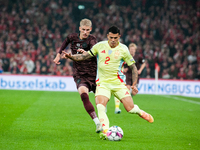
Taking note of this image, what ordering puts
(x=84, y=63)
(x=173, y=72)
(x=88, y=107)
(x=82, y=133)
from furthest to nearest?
(x=173, y=72)
(x=84, y=63)
(x=82, y=133)
(x=88, y=107)

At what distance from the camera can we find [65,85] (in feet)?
61.9

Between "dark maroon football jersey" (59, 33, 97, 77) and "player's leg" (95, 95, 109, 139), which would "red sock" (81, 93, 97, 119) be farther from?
"dark maroon football jersey" (59, 33, 97, 77)

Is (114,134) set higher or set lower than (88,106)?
lower

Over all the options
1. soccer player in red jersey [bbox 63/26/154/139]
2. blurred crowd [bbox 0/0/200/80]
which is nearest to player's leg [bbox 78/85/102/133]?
soccer player in red jersey [bbox 63/26/154/139]

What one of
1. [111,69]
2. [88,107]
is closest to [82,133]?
[88,107]

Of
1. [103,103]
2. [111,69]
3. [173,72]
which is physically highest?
[111,69]

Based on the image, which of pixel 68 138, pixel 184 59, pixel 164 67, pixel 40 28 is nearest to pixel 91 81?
pixel 68 138

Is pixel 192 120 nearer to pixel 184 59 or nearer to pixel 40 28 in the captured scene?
pixel 184 59

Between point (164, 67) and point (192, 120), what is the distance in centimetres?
1130

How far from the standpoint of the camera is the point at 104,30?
22.8m

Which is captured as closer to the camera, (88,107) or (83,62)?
(88,107)

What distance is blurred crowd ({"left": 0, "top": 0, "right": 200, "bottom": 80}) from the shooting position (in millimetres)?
19281

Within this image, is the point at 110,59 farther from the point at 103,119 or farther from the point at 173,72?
the point at 173,72

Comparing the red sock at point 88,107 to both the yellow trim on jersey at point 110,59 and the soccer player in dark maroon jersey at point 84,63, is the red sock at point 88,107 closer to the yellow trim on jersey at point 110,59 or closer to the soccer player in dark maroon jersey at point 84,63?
the soccer player in dark maroon jersey at point 84,63
